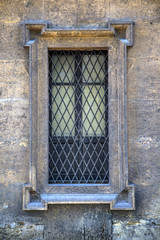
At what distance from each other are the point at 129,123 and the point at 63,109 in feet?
3.83

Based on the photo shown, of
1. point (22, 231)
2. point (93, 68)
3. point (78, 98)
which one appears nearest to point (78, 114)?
point (78, 98)

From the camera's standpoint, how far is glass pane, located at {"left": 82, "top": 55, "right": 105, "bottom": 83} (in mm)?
5102

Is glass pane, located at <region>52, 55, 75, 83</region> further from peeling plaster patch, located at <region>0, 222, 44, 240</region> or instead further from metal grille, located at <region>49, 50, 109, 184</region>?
peeling plaster patch, located at <region>0, 222, 44, 240</region>

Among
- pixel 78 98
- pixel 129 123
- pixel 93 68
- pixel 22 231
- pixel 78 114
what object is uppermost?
pixel 93 68

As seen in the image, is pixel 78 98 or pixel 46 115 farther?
pixel 78 98

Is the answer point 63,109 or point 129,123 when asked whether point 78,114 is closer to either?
point 63,109

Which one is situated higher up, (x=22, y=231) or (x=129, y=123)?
(x=129, y=123)

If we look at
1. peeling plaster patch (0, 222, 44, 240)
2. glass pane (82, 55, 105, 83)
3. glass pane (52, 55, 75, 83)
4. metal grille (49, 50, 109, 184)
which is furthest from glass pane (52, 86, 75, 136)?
peeling plaster patch (0, 222, 44, 240)

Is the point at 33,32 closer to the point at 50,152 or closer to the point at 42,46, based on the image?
the point at 42,46

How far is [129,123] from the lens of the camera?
4906 millimetres

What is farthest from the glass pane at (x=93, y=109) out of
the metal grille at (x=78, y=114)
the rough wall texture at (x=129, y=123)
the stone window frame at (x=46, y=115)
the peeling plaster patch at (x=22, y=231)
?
the peeling plaster patch at (x=22, y=231)

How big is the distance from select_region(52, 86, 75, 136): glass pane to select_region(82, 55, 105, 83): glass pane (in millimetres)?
348

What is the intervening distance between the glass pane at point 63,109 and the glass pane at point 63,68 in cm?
16

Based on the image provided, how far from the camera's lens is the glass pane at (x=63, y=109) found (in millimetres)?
5098
